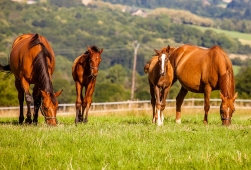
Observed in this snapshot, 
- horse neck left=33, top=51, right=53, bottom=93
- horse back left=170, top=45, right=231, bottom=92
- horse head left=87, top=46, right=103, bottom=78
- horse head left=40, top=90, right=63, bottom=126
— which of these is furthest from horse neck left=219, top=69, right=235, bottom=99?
horse neck left=33, top=51, right=53, bottom=93

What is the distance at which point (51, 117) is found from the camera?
43.8 feet

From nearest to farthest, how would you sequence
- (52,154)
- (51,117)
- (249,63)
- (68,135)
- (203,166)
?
(203,166)
(52,154)
(68,135)
(51,117)
(249,63)

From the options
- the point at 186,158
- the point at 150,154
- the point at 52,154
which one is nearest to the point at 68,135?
the point at 52,154

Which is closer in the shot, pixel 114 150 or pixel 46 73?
pixel 114 150

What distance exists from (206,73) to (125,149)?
6.87 m

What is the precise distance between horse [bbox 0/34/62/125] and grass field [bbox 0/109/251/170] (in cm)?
136

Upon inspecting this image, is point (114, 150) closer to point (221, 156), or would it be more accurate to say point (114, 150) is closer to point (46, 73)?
point (221, 156)

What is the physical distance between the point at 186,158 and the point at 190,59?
8412 mm

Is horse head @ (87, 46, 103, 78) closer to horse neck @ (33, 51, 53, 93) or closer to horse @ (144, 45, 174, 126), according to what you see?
horse neck @ (33, 51, 53, 93)

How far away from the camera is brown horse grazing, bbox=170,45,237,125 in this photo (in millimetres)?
14134

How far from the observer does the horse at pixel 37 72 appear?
527 inches

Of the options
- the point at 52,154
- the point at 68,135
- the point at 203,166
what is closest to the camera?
the point at 203,166

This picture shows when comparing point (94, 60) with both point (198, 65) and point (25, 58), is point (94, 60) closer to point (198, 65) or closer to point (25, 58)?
point (25, 58)

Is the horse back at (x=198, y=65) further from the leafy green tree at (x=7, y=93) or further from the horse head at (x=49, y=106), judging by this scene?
the leafy green tree at (x=7, y=93)
